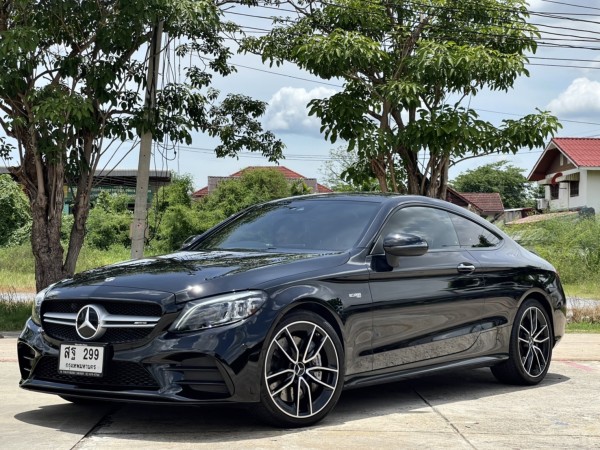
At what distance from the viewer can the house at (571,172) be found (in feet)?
180

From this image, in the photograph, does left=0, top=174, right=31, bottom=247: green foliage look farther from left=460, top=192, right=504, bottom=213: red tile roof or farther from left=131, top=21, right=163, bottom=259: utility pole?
left=460, top=192, right=504, bottom=213: red tile roof

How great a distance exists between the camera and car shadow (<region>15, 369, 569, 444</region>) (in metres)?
6.29

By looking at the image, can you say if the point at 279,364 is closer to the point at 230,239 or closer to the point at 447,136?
the point at 230,239

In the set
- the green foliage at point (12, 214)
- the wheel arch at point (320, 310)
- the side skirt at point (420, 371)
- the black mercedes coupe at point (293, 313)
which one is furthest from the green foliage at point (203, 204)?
the wheel arch at point (320, 310)

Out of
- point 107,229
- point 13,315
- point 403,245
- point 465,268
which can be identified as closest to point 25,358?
point 403,245

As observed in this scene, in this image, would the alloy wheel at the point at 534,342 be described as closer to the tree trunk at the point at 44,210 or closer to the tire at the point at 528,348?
the tire at the point at 528,348

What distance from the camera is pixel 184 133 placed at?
16219 millimetres

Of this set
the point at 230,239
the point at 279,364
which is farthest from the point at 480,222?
the point at 279,364

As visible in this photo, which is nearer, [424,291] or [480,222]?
[424,291]

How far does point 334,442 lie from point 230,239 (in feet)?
7.38

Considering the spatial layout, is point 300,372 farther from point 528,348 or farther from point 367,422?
point 528,348

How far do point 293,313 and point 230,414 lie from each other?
3.28ft

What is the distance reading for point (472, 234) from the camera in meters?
8.48

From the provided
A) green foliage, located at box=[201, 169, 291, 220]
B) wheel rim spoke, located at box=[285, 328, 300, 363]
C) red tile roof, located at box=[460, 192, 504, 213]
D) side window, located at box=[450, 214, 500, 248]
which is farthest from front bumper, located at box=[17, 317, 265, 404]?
red tile roof, located at box=[460, 192, 504, 213]
